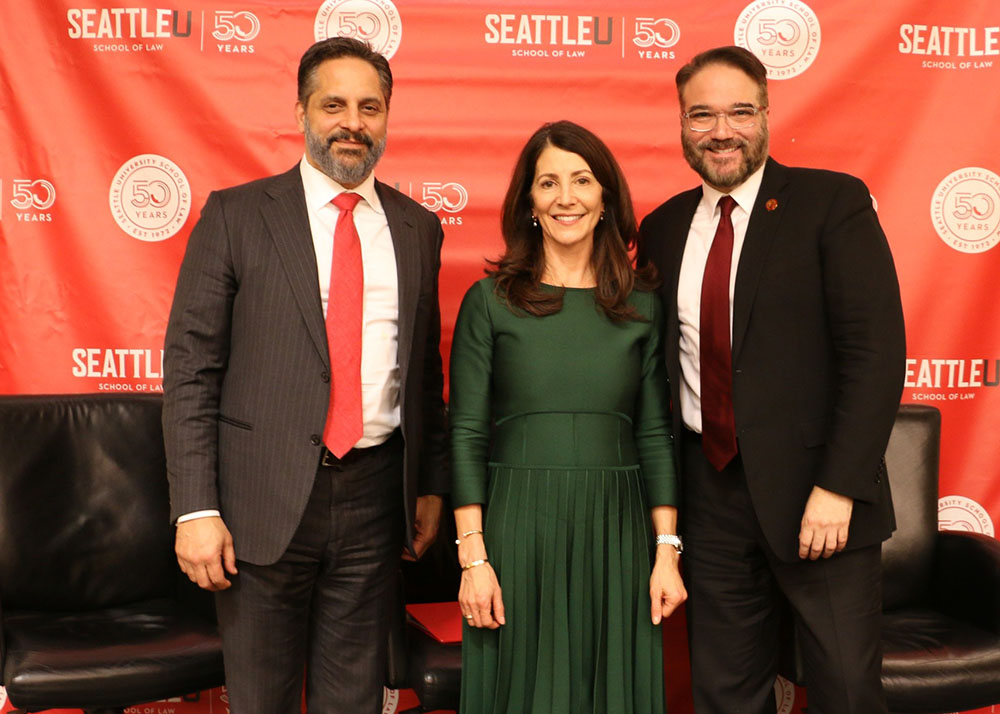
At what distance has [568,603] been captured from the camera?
6.91 feet

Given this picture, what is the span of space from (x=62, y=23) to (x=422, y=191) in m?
1.20

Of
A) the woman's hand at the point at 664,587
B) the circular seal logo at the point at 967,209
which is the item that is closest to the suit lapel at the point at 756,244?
the woman's hand at the point at 664,587

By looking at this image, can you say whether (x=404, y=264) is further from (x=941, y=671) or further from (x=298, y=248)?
(x=941, y=671)

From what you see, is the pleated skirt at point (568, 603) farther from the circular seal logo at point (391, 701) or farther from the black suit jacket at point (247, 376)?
Answer: the circular seal logo at point (391, 701)

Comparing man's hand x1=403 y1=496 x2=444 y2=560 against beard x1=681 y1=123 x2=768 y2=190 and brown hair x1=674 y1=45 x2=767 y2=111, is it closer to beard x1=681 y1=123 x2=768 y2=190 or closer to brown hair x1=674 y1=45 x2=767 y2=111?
beard x1=681 y1=123 x2=768 y2=190

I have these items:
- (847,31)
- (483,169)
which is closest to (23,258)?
(483,169)

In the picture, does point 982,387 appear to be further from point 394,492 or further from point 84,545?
point 84,545

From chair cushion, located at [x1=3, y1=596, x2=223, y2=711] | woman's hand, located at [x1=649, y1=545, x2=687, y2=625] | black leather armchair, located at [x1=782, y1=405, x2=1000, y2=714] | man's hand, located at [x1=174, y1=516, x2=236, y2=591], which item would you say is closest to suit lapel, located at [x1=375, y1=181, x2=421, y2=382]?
man's hand, located at [x1=174, y1=516, x2=236, y2=591]

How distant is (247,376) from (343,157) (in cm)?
53

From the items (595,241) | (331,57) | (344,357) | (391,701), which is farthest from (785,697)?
(331,57)

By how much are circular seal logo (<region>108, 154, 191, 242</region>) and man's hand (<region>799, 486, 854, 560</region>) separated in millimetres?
2039

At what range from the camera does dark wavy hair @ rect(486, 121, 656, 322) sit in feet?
7.12

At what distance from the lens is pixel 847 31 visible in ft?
9.89

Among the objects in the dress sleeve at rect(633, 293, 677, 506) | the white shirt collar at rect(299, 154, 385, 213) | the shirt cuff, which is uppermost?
the white shirt collar at rect(299, 154, 385, 213)
